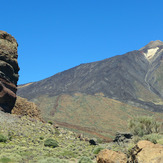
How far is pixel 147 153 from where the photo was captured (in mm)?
8586

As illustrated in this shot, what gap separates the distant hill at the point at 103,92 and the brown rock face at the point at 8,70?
33006 mm

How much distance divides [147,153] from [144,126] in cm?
1654

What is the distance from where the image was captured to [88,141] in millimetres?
30562

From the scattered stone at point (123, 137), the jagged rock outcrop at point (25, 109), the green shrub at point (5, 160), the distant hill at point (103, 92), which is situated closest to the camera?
the green shrub at point (5, 160)

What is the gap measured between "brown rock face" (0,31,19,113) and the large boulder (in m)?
22.5

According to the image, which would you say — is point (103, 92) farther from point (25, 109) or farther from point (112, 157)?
point (112, 157)

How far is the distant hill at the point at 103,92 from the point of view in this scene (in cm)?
7210

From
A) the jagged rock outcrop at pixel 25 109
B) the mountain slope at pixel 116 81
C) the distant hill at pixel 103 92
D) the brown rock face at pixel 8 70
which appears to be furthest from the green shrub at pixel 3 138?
the mountain slope at pixel 116 81

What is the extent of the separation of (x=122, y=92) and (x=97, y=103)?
30143mm

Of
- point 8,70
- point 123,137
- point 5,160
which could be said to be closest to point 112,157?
point 5,160

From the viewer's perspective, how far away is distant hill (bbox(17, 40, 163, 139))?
72.1 m

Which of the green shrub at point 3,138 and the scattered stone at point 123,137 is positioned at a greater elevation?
the green shrub at point 3,138

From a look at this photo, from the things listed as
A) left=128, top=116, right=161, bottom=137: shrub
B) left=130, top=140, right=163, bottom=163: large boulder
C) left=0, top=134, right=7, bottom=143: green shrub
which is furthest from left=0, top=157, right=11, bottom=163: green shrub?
left=128, top=116, right=161, bottom=137: shrub

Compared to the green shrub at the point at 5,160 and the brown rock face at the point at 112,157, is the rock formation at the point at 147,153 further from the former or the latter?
the green shrub at the point at 5,160
